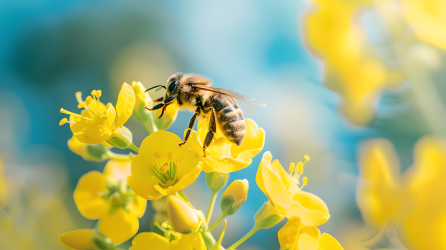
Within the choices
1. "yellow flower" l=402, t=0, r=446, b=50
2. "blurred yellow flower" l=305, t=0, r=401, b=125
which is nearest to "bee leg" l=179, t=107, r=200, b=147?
"yellow flower" l=402, t=0, r=446, b=50

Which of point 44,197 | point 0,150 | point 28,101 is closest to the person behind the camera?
point 44,197

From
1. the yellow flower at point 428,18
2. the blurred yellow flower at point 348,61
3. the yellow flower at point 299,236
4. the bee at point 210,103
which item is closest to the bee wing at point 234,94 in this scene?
the bee at point 210,103

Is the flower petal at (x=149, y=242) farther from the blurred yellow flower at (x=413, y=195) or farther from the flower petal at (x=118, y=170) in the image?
the blurred yellow flower at (x=413, y=195)

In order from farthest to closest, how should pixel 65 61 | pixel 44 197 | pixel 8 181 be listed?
pixel 65 61 < pixel 44 197 < pixel 8 181

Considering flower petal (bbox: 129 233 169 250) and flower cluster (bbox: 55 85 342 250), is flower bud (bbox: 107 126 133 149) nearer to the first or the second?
flower cluster (bbox: 55 85 342 250)

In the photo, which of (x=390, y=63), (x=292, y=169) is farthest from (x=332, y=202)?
(x=292, y=169)

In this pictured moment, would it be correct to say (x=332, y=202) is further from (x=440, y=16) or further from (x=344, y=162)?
(x=440, y=16)

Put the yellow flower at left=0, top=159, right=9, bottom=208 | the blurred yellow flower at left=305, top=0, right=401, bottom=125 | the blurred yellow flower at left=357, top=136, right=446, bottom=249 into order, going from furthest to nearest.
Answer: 1. the yellow flower at left=0, top=159, right=9, bottom=208
2. the blurred yellow flower at left=305, top=0, right=401, bottom=125
3. the blurred yellow flower at left=357, top=136, right=446, bottom=249
